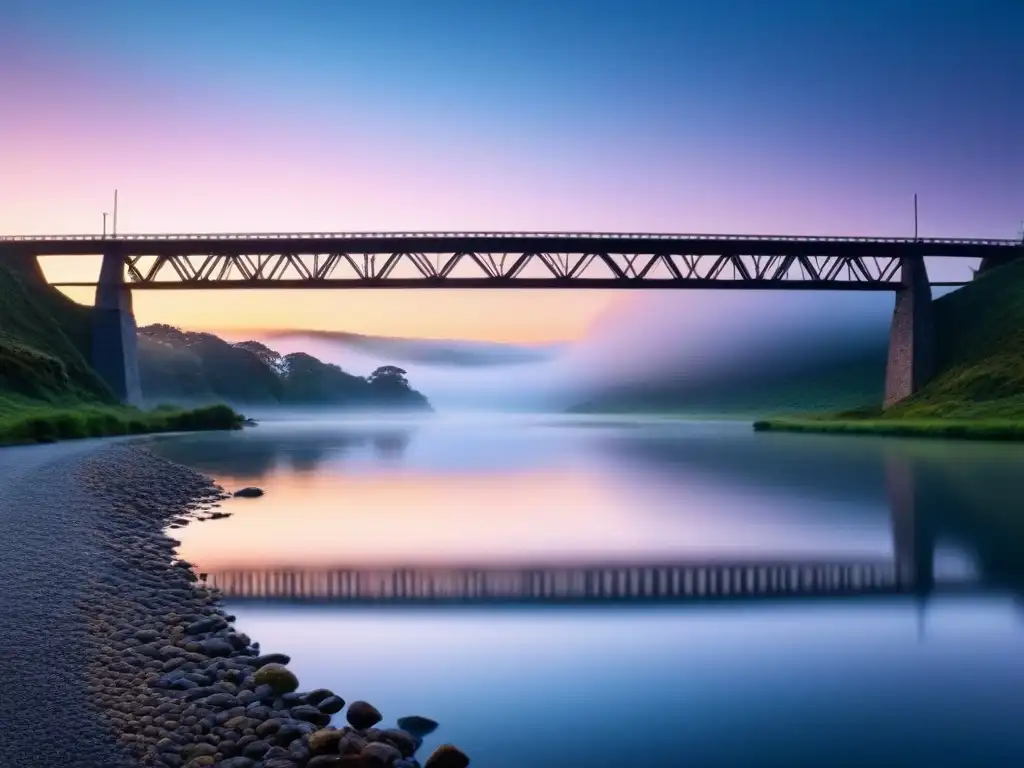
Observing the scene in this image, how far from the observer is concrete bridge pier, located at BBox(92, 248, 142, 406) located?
74625 millimetres

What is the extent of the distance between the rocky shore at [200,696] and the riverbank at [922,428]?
6073cm

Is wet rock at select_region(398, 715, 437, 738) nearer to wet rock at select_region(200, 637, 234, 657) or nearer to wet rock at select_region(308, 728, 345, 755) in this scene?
wet rock at select_region(308, 728, 345, 755)

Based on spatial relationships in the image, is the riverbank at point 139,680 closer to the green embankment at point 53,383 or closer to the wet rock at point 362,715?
the wet rock at point 362,715

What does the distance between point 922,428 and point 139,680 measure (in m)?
68.8

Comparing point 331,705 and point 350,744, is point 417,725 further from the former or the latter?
point 350,744

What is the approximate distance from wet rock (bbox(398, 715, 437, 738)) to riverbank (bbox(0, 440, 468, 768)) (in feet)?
0.90

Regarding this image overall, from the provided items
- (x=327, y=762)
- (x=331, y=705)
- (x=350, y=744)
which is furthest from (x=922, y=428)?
(x=327, y=762)

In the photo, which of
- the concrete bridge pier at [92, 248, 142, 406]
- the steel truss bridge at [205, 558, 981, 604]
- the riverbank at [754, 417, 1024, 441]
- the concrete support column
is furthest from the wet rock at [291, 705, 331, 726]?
the concrete support column

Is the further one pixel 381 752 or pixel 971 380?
pixel 971 380

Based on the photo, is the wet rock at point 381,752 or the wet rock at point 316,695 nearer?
the wet rock at point 381,752

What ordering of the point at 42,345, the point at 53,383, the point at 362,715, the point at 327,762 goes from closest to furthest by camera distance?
the point at 327,762 < the point at 362,715 < the point at 53,383 < the point at 42,345

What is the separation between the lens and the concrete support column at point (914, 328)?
77.9 meters

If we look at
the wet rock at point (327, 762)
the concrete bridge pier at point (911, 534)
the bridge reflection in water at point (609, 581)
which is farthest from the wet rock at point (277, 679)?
the concrete bridge pier at point (911, 534)

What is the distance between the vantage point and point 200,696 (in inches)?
321
